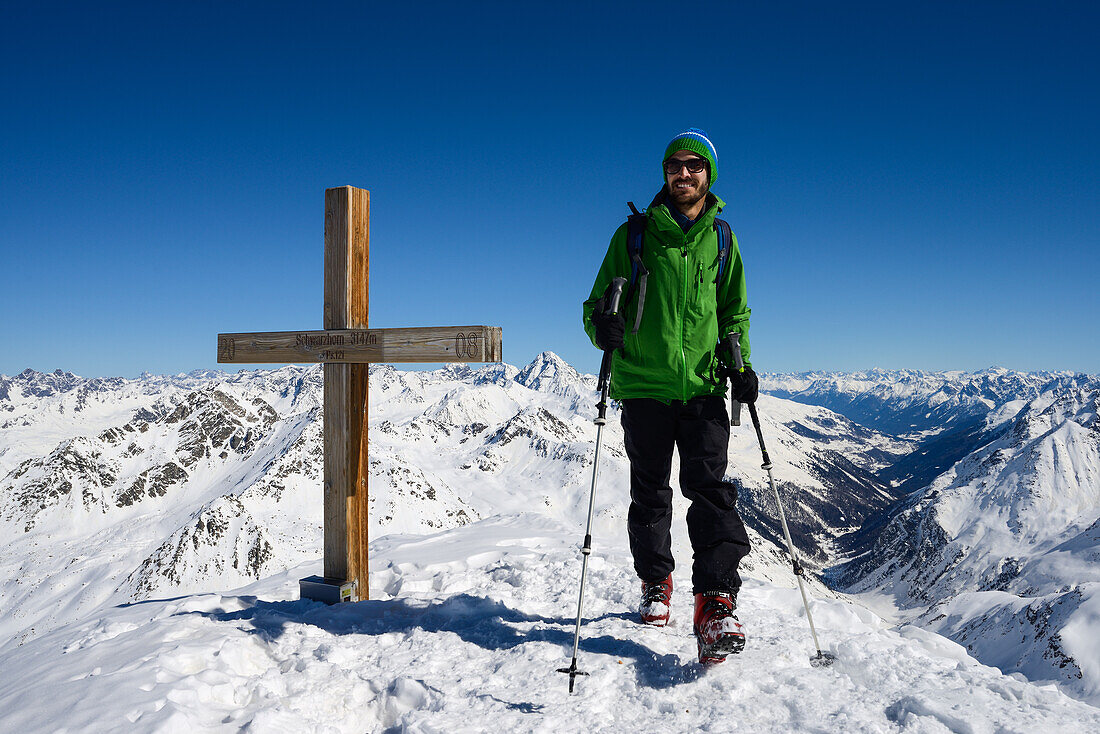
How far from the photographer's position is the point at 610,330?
17.0ft

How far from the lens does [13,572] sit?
189500 mm

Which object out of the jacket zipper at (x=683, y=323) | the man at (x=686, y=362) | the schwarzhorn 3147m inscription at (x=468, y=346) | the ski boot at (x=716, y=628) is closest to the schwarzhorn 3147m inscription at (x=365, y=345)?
the schwarzhorn 3147m inscription at (x=468, y=346)

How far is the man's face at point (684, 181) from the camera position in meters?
5.39

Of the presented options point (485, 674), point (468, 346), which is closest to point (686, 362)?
point (468, 346)

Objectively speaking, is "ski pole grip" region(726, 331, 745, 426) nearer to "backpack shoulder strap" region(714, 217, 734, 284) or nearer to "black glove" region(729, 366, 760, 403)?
"black glove" region(729, 366, 760, 403)

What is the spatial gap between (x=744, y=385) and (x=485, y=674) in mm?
3270

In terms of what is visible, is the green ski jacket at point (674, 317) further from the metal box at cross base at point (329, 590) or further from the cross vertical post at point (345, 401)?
the metal box at cross base at point (329, 590)

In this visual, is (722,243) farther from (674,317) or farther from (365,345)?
(365,345)

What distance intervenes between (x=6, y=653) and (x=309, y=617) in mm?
2918

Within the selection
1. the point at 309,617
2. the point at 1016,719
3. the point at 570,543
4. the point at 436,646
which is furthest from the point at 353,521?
the point at 1016,719

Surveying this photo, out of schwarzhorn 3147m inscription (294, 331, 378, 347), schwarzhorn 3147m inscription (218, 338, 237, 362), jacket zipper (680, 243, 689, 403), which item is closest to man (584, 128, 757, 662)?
jacket zipper (680, 243, 689, 403)

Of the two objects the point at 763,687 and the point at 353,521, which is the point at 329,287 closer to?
the point at 353,521

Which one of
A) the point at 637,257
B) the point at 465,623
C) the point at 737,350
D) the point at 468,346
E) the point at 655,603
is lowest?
the point at 465,623

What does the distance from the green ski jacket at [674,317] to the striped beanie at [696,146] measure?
313 millimetres
